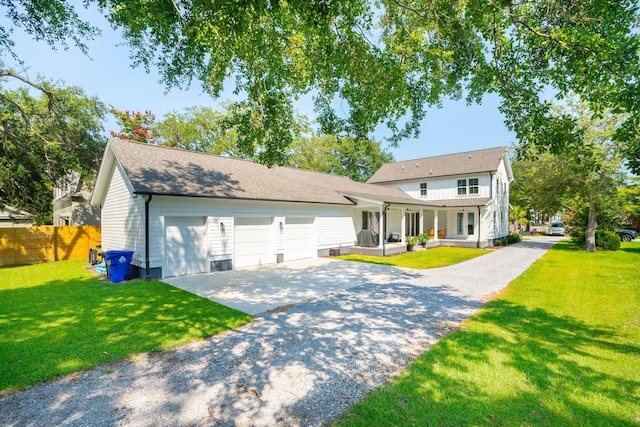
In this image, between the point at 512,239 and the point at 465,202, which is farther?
the point at 512,239

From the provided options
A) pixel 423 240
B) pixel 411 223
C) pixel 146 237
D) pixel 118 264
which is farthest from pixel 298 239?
pixel 411 223

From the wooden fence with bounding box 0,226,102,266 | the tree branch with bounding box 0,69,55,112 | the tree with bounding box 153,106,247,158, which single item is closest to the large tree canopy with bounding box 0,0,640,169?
the tree branch with bounding box 0,69,55,112

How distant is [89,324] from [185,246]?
5064 mm

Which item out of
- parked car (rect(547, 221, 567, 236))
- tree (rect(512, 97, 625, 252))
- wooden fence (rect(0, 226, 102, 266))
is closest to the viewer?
wooden fence (rect(0, 226, 102, 266))

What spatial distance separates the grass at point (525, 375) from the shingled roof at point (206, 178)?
29.5 ft

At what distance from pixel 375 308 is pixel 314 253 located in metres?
8.52

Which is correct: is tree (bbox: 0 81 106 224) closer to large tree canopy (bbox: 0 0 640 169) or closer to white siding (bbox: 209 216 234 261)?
white siding (bbox: 209 216 234 261)

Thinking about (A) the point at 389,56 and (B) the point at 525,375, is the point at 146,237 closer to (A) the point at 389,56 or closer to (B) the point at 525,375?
(A) the point at 389,56

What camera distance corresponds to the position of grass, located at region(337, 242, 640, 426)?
2.98 m

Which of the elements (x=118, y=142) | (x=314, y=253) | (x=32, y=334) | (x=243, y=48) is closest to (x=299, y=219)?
(x=314, y=253)

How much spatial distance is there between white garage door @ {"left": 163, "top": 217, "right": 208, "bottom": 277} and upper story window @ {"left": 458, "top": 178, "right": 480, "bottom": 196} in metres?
20.3

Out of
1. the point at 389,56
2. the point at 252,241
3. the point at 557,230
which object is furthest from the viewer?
the point at 557,230

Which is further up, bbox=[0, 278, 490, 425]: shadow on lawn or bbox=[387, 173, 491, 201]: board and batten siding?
bbox=[387, 173, 491, 201]: board and batten siding

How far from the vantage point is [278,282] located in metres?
Result: 9.40
